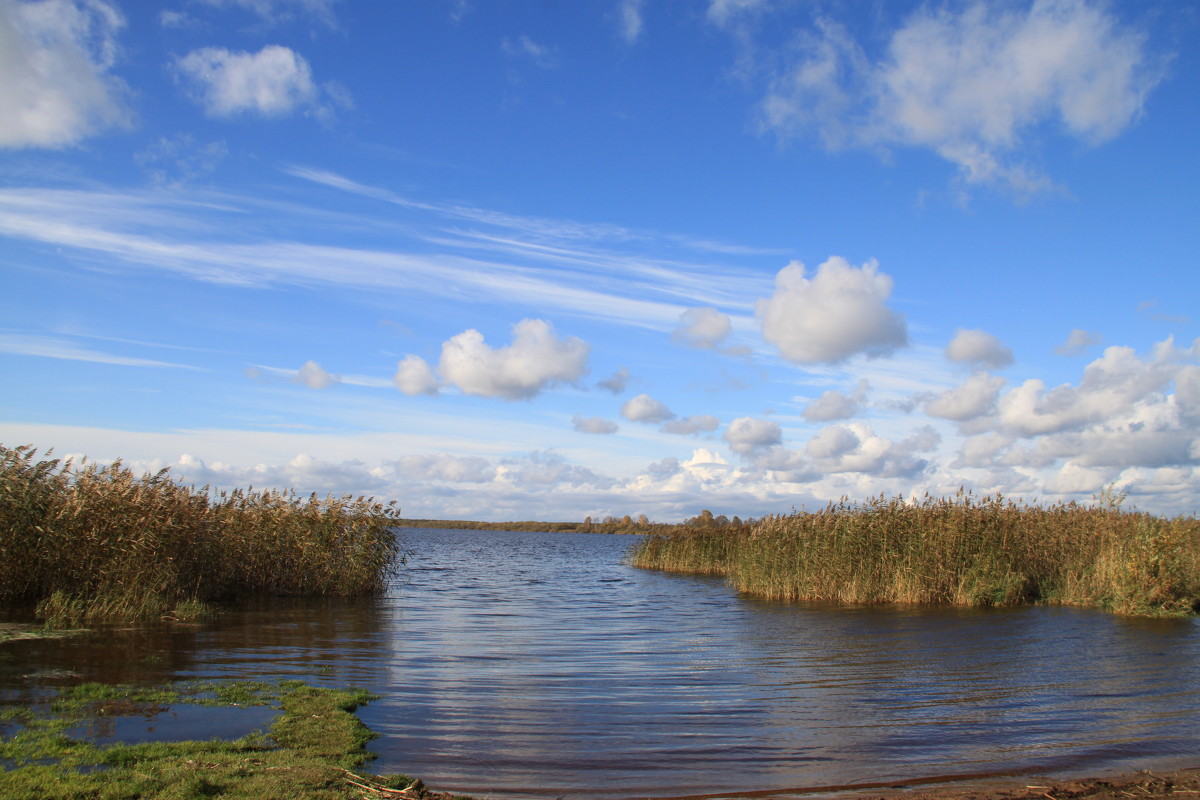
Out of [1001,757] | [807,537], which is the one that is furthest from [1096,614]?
[1001,757]

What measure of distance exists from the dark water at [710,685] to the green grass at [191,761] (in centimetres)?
50

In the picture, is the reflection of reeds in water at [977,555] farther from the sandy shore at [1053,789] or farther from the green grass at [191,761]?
the green grass at [191,761]

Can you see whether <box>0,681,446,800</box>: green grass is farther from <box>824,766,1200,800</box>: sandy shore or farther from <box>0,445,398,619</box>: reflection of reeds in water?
<box>0,445,398,619</box>: reflection of reeds in water

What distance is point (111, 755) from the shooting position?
262 inches

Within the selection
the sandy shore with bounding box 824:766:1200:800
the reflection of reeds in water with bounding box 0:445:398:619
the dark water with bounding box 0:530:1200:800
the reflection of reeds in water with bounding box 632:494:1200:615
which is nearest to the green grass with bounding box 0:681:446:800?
the dark water with bounding box 0:530:1200:800

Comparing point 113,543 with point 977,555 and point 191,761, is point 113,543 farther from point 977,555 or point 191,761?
point 977,555

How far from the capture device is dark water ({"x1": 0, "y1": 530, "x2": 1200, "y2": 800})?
23.9 ft

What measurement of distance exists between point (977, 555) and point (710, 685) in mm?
13828

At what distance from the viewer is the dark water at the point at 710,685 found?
287 inches

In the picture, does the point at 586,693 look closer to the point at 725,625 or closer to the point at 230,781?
the point at 230,781

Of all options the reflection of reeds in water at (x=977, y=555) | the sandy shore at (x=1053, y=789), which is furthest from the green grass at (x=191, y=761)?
the reflection of reeds in water at (x=977, y=555)

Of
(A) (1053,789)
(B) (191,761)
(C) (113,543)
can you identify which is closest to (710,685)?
(A) (1053,789)

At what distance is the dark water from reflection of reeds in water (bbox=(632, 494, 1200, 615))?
52.8 inches

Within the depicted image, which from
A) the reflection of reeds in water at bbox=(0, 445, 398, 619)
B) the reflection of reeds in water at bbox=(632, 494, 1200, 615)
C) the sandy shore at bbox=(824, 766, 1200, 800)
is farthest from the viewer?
the reflection of reeds in water at bbox=(632, 494, 1200, 615)
